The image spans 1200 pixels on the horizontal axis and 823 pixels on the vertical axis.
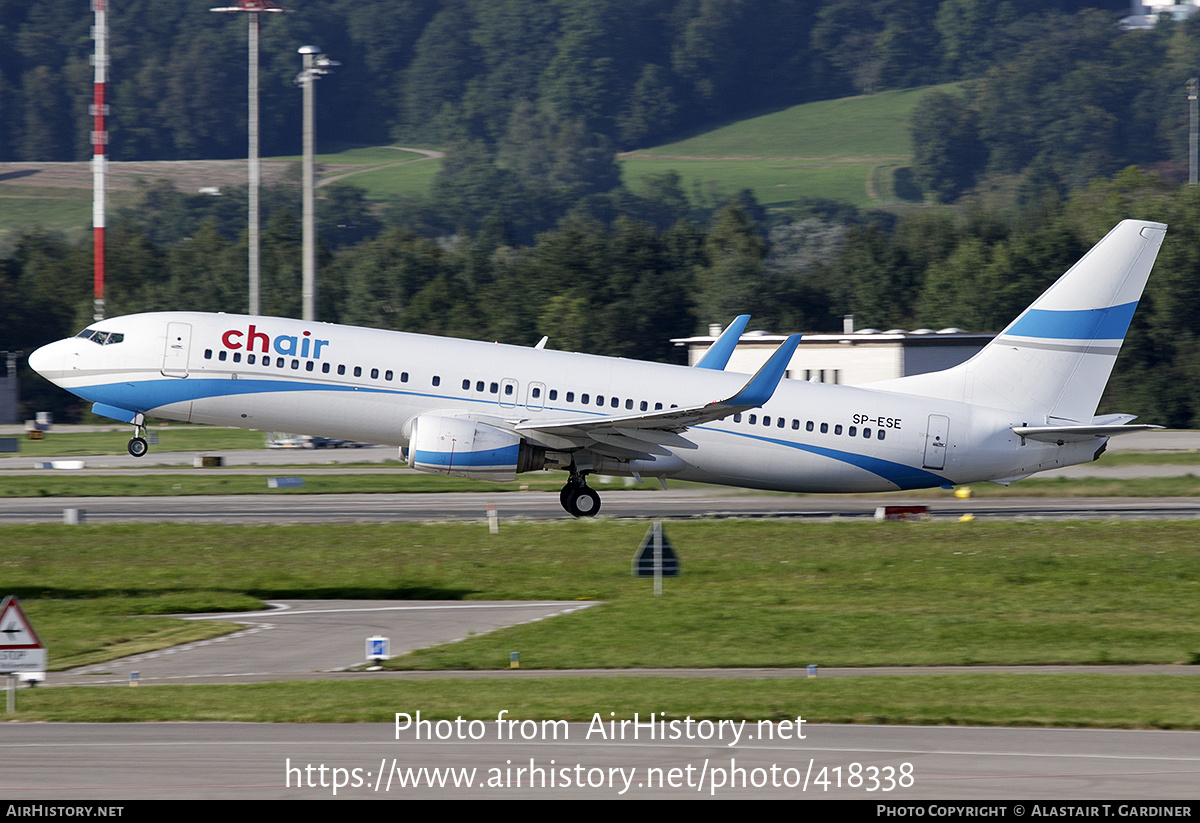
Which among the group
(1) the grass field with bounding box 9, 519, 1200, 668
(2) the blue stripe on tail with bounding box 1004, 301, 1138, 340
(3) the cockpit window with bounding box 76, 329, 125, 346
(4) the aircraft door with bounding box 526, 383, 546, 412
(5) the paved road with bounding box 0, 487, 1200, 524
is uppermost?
(2) the blue stripe on tail with bounding box 1004, 301, 1138, 340

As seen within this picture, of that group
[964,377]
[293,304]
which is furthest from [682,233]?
[964,377]

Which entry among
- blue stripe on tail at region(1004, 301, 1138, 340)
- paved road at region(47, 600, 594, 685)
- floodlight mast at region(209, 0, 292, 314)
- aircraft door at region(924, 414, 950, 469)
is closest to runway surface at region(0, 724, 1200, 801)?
paved road at region(47, 600, 594, 685)

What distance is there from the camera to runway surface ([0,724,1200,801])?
13.0 metres

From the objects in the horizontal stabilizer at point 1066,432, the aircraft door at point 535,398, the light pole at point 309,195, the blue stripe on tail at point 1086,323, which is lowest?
the horizontal stabilizer at point 1066,432

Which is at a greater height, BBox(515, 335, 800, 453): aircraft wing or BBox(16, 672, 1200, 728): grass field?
BBox(515, 335, 800, 453): aircraft wing

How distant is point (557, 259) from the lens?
107 meters

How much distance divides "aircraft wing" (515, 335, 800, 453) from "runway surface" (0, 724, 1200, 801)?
1718cm

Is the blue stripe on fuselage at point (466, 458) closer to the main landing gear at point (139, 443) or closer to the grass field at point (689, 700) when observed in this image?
the main landing gear at point (139, 443)

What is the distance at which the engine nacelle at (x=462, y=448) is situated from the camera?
110 ft

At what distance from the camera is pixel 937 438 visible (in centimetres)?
3666

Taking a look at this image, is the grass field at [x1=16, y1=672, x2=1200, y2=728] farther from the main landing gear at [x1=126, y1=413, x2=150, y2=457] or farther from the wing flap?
the main landing gear at [x1=126, y1=413, x2=150, y2=457]

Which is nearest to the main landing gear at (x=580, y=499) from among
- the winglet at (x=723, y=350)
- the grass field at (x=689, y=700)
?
the winglet at (x=723, y=350)

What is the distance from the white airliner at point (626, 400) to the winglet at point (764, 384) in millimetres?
39
